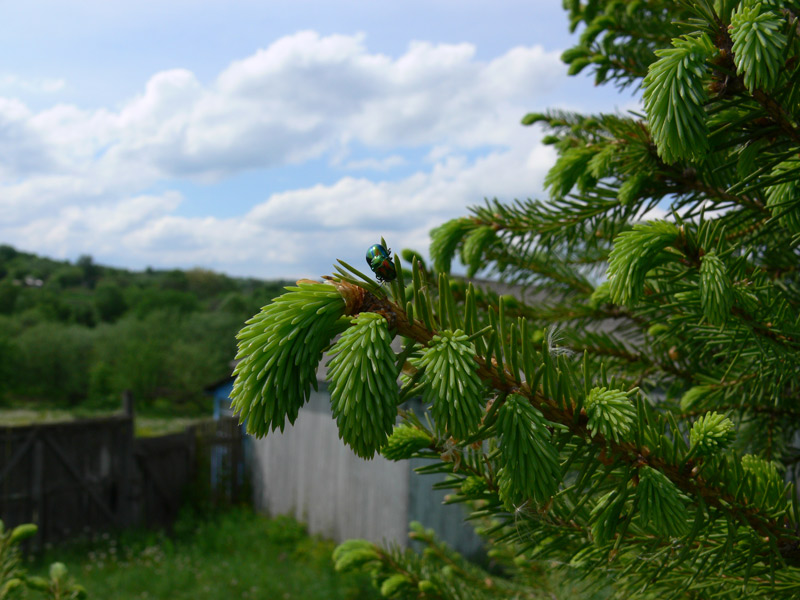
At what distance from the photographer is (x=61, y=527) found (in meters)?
9.52

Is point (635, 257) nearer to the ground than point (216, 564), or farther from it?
farther from it

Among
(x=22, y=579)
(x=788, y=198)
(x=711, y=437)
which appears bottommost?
(x=22, y=579)

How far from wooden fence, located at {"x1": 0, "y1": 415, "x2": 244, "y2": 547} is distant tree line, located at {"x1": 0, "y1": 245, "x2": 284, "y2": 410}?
15.6 meters

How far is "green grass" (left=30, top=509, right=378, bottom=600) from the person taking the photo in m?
7.86

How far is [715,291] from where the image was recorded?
1025mm

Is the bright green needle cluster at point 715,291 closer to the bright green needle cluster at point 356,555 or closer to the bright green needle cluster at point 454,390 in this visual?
the bright green needle cluster at point 454,390

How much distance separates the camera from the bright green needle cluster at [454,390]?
711mm

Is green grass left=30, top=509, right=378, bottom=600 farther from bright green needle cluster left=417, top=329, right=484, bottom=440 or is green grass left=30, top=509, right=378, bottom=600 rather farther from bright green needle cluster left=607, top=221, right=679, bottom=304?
bright green needle cluster left=417, top=329, right=484, bottom=440

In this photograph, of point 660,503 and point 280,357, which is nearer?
point 280,357

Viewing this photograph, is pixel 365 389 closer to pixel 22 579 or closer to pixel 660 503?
pixel 660 503

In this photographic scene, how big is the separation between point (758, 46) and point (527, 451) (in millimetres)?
680

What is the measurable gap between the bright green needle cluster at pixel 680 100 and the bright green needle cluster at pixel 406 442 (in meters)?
0.68

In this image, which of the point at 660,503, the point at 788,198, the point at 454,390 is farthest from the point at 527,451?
the point at 788,198

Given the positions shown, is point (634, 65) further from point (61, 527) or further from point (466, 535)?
point (61, 527)
